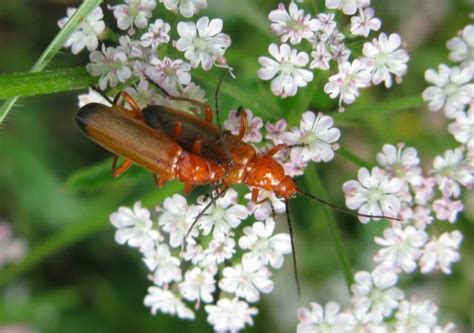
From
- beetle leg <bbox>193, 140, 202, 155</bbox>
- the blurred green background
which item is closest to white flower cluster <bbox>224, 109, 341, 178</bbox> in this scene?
beetle leg <bbox>193, 140, 202, 155</bbox>

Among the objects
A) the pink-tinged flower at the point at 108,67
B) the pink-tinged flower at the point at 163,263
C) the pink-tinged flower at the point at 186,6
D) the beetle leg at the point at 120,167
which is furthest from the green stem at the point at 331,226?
the pink-tinged flower at the point at 108,67

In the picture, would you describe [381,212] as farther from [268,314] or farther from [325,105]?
[268,314]

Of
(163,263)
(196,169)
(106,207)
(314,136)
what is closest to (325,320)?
(163,263)

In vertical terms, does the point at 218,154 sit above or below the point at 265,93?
below

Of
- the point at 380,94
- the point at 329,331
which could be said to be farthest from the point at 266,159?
the point at 380,94

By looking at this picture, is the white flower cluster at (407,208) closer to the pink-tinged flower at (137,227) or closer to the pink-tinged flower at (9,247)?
the pink-tinged flower at (137,227)

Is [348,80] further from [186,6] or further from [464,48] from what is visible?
[186,6]

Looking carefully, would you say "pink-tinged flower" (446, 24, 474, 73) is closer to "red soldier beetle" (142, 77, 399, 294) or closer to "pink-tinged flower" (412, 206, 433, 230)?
"pink-tinged flower" (412, 206, 433, 230)
